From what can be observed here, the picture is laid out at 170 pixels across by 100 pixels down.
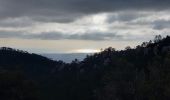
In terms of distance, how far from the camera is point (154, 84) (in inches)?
3420

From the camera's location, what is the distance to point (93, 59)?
604ft

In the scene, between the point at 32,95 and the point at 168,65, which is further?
the point at 168,65

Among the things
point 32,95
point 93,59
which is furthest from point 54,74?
point 32,95

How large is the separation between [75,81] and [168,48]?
3424 cm

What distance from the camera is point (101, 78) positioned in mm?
133375

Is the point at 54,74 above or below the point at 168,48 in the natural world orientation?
below

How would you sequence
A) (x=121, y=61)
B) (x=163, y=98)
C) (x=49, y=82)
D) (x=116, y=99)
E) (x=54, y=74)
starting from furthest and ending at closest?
(x=54, y=74) → (x=49, y=82) → (x=121, y=61) → (x=116, y=99) → (x=163, y=98)

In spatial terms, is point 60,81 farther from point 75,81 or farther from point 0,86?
point 0,86

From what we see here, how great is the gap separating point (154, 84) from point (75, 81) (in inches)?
2705

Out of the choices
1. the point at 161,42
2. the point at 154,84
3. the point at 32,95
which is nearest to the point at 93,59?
the point at 161,42

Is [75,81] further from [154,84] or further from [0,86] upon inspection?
[0,86]

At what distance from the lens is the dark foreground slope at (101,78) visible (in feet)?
228

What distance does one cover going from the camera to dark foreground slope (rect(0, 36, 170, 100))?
228 ft

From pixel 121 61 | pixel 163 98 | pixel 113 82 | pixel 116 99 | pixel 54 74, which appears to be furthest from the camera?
pixel 54 74
